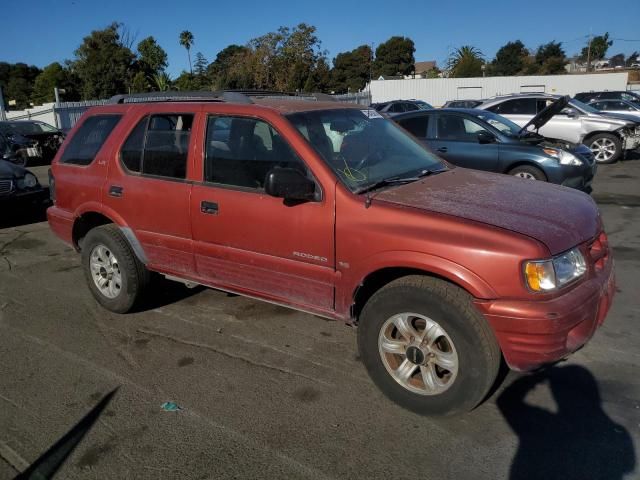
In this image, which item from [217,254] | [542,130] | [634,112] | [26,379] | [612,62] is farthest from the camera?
[612,62]

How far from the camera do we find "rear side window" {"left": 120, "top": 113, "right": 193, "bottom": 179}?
4.06 meters

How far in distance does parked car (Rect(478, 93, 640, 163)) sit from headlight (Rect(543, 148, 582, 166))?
505cm

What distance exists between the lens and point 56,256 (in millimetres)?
6773

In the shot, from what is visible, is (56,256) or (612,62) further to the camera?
(612,62)

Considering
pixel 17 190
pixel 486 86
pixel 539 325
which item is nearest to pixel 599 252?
pixel 539 325

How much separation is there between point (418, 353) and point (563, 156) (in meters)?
6.64

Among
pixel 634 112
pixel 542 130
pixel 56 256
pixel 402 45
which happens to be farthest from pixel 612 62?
pixel 56 256

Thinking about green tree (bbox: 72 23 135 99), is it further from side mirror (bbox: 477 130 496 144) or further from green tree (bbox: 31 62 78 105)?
side mirror (bbox: 477 130 496 144)

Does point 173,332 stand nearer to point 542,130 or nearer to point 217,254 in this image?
point 217,254

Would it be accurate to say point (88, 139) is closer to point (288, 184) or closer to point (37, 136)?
point (288, 184)

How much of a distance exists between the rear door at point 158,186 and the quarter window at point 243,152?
21 centimetres

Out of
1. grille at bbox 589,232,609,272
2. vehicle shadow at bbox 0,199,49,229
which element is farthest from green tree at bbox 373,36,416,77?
grille at bbox 589,232,609,272

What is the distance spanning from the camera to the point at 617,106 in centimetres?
1844

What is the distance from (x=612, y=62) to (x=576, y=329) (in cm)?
12046
